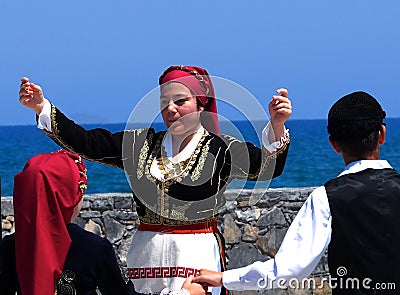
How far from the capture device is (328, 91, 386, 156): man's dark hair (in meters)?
3.60

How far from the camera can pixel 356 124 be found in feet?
11.8

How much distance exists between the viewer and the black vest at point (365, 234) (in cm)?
352

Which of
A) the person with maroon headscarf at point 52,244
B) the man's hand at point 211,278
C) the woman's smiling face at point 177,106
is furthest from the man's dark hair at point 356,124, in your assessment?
the person with maroon headscarf at point 52,244

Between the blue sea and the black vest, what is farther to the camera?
the blue sea

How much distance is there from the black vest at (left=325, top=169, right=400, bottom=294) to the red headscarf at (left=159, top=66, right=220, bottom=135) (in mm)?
1093

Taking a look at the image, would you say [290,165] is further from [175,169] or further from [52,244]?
[52,244]

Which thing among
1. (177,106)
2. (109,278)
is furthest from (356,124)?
(109,278)

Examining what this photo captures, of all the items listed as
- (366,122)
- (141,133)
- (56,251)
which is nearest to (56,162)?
(56,251)

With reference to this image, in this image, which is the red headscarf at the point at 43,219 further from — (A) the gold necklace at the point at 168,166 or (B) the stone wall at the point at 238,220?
(B) the stone wall at the point at 238,220

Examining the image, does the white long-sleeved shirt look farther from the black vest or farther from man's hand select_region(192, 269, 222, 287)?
man's hand select_region(192, 269, 222, 287)

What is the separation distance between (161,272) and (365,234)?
4.02 ft

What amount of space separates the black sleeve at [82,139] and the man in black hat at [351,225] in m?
1.12

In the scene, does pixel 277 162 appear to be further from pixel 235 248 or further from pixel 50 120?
pixel 235 248

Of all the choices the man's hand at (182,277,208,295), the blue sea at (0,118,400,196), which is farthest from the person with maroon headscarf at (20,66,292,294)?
the blue sea at (0,118,400,196)
